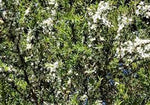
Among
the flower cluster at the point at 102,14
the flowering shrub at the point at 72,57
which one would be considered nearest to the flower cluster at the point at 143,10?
the flowering shrub at the point at 72,57

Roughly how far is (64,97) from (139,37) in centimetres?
173

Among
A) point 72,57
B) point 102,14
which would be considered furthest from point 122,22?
point 72,57

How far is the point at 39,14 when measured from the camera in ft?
20.5

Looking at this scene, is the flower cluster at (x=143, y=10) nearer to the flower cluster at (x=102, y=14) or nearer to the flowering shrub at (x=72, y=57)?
the flowering shrub at (x=72, y=57)

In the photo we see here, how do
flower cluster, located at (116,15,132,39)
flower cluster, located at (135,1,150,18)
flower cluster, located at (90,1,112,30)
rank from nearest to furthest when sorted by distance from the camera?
flower cluster, located at (90,1,112,30) < flower cluster, located at (116,15,132,39) < flower cluster, located at (135,1,150,18)

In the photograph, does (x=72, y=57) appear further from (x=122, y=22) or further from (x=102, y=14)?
(x=122, y=22)

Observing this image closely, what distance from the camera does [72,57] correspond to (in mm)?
5727

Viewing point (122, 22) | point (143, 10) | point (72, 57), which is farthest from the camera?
point (143, 10)

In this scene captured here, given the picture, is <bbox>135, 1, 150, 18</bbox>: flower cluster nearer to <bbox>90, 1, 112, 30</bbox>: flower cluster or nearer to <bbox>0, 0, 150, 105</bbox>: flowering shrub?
<bbox>0, 0, 150, 105</bbox>: flowering shrub

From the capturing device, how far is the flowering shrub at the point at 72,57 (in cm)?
567

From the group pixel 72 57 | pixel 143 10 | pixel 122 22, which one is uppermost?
pixel 143 10

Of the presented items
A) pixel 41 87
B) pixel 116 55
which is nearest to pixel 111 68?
pixel 116 55

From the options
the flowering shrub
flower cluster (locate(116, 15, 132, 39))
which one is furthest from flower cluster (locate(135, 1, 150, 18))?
flower cluster (locate(116, 15, 132, 39))

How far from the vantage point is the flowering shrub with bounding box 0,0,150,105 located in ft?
18.6
